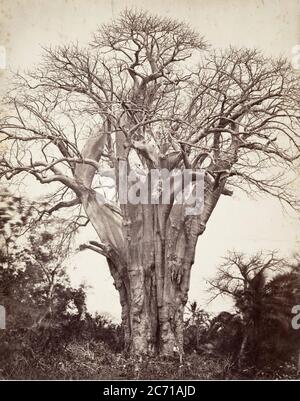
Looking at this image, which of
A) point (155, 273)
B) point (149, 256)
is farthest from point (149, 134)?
point (155, 273)

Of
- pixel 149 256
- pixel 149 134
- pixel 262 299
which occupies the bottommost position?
pixel 262 299

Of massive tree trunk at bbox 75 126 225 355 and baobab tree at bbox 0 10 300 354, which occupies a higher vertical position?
baobab tree at bbox 0 10 300 354

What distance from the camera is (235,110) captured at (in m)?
5.98

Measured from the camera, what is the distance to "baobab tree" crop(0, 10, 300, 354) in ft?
→ 19.4

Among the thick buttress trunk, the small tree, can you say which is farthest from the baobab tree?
the small tree

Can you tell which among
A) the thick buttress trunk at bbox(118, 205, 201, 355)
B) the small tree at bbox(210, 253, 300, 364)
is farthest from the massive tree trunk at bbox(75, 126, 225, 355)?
the small tree at bbox(210, 253, 300, 364)

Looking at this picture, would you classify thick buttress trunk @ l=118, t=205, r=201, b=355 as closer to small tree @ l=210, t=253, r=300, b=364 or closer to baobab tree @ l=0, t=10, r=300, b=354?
baobab tree @ l=0, t=10, r=300, b=354

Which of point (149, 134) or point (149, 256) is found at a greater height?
point (149, 134)

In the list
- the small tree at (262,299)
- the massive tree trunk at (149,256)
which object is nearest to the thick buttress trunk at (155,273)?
the massive tree trunk at (149,256)

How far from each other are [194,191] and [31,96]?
1.73m

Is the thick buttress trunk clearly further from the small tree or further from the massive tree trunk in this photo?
the small tree

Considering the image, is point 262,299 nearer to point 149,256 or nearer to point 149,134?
point 149,256

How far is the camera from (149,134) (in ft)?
19.5

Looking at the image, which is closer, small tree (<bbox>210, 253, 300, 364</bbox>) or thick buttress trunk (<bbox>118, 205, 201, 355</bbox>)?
small tree (<bbox>210, 253, 300, 364</bbox>)
